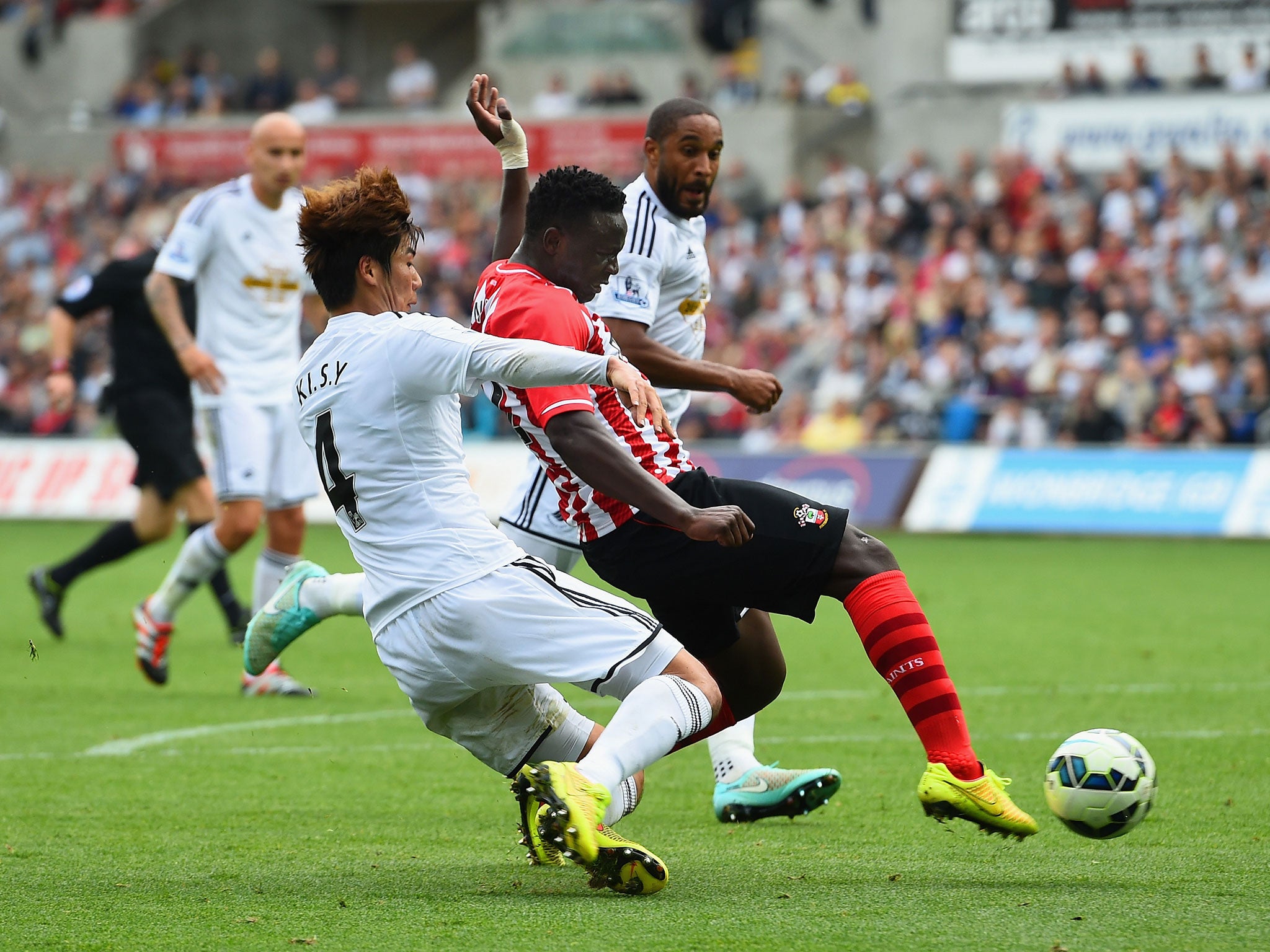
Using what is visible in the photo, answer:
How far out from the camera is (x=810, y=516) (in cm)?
509

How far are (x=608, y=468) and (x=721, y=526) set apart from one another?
329mm

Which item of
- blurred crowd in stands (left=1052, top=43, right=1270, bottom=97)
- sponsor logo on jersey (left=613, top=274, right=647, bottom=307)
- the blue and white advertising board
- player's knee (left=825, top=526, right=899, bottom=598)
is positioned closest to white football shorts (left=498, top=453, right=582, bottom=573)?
sponsor logo on jersey (left=613, top=274, right=647, bottom=307)

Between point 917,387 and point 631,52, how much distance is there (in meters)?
12.9

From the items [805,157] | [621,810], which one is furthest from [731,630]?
[805,157]

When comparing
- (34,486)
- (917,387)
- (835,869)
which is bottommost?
(34,486)

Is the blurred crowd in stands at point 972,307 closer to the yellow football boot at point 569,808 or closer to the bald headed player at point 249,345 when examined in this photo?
the bald headed player at point 249,345

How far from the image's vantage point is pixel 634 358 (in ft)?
20.0

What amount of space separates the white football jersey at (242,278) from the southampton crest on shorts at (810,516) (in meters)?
5.01

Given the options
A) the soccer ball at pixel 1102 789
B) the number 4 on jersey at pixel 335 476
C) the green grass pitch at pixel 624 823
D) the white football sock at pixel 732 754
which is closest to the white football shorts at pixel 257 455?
the green grass pitch at pixel 624 823

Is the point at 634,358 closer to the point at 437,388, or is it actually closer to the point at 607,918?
the point at 437,388

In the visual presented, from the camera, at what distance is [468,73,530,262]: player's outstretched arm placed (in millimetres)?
6074

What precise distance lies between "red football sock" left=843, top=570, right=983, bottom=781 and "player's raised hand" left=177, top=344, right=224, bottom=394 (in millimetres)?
4808

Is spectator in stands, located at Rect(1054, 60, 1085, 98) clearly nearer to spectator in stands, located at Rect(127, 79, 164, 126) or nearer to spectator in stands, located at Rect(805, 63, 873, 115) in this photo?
spectator in stands, located at Rect(805, 63, 873, 115)

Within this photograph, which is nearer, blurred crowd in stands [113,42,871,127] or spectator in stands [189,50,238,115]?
blurred crowd in stands [113,42,871,127]
